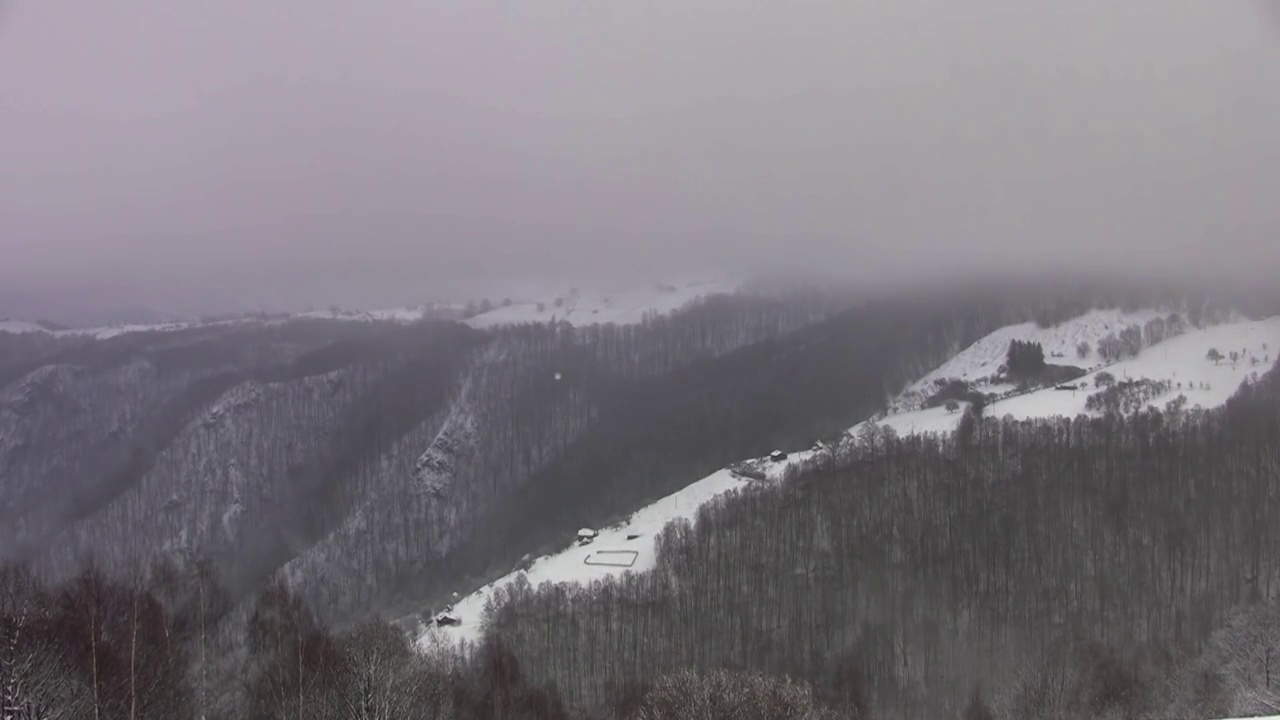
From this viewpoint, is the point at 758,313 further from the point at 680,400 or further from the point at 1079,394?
the point at 1079,394

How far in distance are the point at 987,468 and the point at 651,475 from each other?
130ft

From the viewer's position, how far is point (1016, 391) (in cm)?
9844

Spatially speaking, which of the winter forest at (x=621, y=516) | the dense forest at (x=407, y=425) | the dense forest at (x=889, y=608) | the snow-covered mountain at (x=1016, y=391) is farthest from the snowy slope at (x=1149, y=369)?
the dense forest at (x=889, y=608)

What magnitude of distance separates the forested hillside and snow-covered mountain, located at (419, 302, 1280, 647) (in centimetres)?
545

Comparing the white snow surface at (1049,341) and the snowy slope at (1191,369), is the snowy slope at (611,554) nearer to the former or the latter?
the snowy slope at (1191,369)

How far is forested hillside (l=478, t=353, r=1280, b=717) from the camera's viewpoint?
52625 mm

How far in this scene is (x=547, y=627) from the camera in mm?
56094

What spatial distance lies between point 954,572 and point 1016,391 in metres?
45.8

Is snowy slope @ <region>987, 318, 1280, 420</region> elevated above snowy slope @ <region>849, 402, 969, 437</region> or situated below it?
above

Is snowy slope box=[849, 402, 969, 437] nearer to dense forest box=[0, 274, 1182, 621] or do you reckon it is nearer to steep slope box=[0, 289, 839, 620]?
dense forest box=[0, 274, 1182, 621]

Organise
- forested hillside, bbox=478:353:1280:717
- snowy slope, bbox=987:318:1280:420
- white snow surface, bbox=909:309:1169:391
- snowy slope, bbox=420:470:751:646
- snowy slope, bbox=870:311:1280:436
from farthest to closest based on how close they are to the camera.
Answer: white snow surface, bbox=909:309:1169:391 < snowy slope, bbox=870:311:1280:436 < snowy slope, bbox=987:318:1280:420 < snowy slope, bbox=420:470:751:646 < forested hillside, bbox=478:353:1280:717

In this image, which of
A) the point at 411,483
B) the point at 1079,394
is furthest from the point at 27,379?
the point at 1079,394

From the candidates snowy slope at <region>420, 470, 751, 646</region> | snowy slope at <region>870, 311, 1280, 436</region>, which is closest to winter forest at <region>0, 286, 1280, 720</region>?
snowy slope at <region>420, 470, 751, 646</region>

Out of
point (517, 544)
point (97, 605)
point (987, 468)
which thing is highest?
point (97, 605)
